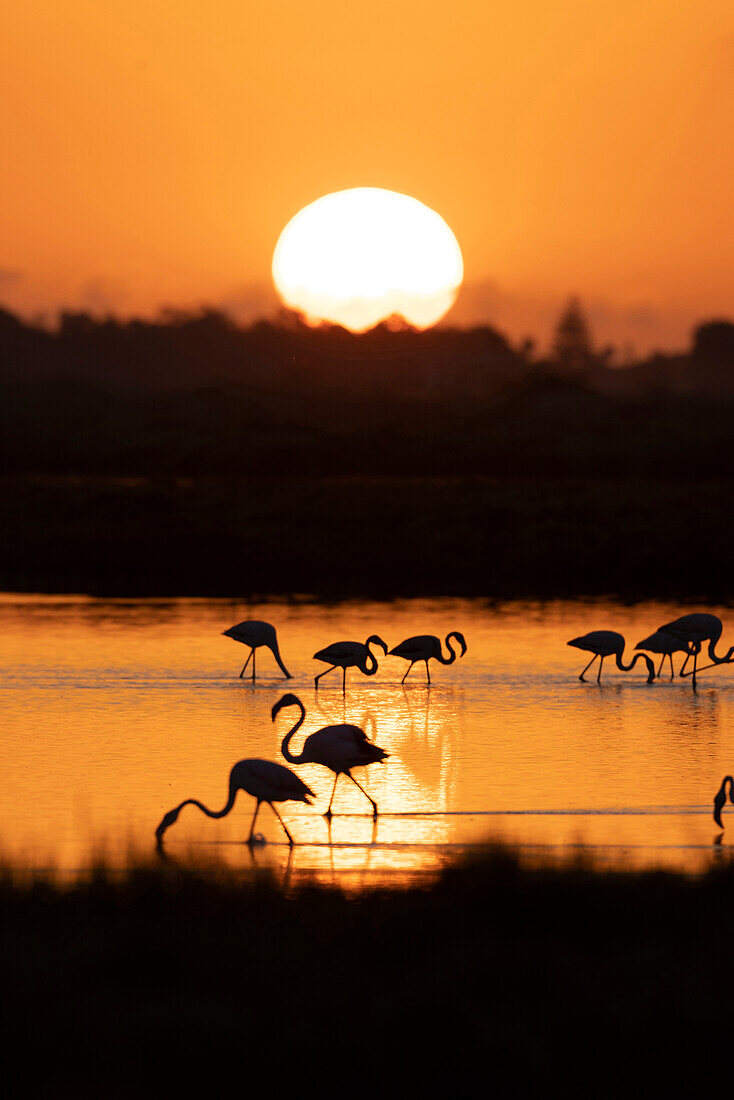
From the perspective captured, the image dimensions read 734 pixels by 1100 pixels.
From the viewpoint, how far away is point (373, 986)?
7391mm

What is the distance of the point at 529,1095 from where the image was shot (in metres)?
6.45

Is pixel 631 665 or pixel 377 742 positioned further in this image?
pixel 631 665

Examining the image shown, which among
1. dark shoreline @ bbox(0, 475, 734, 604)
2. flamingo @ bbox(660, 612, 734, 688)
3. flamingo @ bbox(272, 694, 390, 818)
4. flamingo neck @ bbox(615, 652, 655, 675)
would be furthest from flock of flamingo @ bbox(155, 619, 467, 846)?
dark shoreline @ bbox(0, 475, 734, 604)

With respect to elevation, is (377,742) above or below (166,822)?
above

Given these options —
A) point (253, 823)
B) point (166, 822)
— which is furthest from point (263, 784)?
point (166, 822)

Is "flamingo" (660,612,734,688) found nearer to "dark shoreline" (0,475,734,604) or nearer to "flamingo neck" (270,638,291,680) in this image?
"flamingo neck" (270,638,291,680)

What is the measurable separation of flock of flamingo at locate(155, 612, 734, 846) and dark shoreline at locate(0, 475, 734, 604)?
10898 millimetres

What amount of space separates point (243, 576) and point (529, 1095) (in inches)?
1073

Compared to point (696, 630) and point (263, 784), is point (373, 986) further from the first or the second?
point (696, 630)

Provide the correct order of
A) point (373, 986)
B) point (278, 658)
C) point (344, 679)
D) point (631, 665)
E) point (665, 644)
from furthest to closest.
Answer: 1. point (631, 665)
2. point (665, 644)
3. point (278, 658)
4. point (344, 679)
5. point (373, 986)

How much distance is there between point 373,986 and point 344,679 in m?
9.37

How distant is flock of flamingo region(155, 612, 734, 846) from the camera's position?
9.73 metres

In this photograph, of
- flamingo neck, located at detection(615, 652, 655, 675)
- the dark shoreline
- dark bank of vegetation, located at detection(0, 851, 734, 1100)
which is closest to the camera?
dark bank of vegetation, located at detection(0, 851, 734, 1100)

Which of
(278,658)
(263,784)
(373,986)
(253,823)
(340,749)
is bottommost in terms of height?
(373,986)
